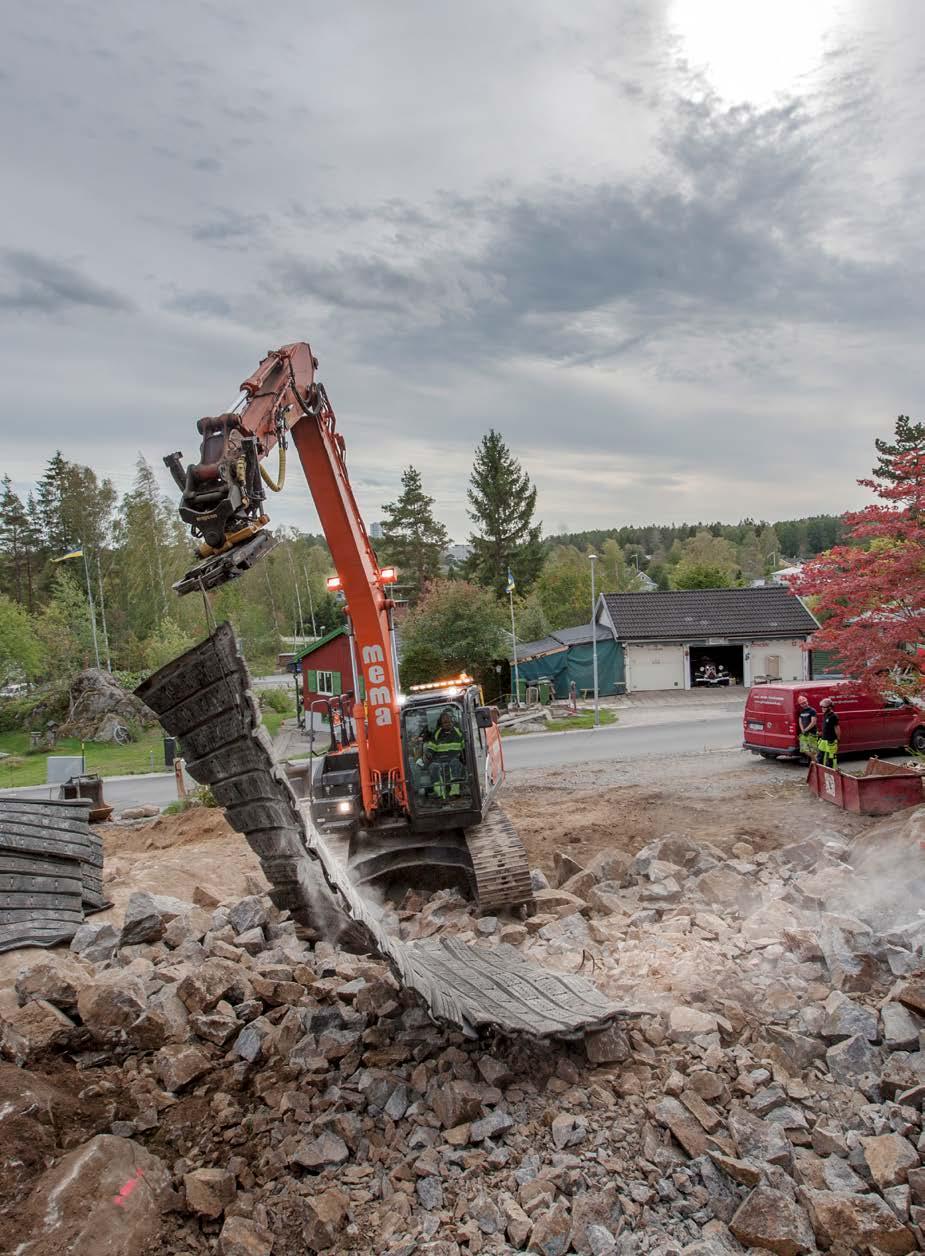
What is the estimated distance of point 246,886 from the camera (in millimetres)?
9609

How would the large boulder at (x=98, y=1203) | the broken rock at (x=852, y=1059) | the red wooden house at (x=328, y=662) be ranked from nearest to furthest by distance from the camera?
the large boulder at (x=98, y=1203) → the broken rock at (x=852, y=1059) → the red wooden house at (x=328, y=662)

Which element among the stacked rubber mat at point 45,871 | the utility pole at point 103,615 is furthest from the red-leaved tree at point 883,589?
the utility pole at point 103,615

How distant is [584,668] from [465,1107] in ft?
85.0

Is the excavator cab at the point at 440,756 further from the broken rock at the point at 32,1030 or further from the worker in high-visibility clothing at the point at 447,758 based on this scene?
the broken rock at the point at 32,1030

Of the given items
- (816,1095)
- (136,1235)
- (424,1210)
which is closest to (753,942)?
(816,1095)

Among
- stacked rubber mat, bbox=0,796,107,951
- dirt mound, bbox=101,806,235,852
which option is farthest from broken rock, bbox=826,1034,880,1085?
dirt mound, bbox=101,806,235,852

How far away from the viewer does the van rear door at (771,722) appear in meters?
15.5

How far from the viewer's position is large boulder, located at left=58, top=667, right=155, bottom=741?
29.4 metres

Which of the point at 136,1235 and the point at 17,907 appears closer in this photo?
the point at 136,1235

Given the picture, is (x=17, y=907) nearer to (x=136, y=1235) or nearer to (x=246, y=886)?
(x=246, y=886)

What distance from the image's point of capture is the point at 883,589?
10.1 metres

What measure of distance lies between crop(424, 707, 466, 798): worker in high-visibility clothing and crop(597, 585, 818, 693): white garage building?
21982 millimetres

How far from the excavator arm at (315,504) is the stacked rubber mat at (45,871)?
2.94m

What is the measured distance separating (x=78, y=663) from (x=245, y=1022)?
30808 millimetres
